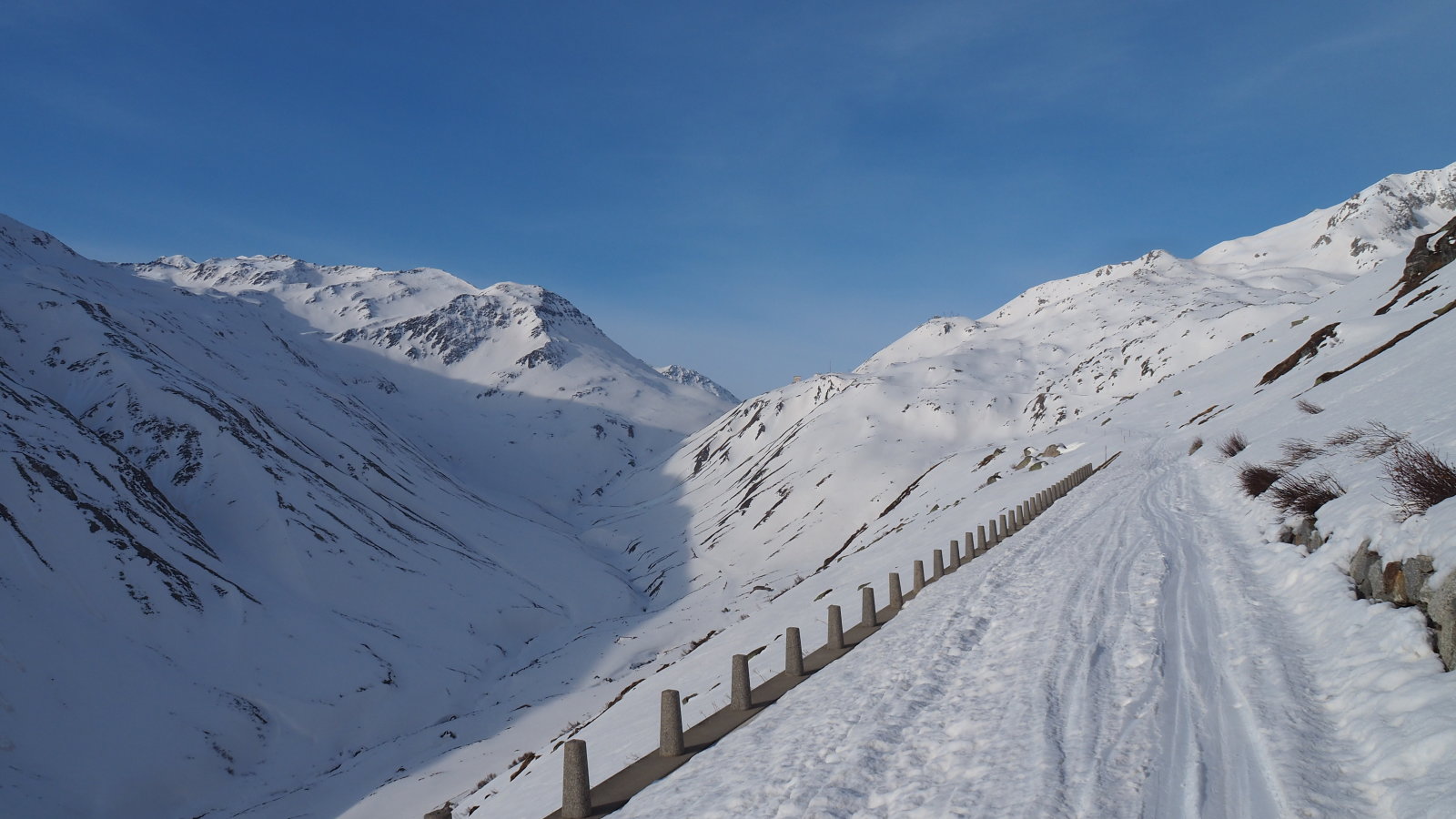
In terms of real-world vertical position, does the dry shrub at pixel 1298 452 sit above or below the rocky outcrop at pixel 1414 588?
above

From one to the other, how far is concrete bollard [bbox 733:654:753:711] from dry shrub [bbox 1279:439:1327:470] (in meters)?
12.2

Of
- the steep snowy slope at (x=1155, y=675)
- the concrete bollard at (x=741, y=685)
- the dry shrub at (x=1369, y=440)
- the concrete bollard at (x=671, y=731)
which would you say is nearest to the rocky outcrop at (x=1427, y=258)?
the steep snowy slope at (x=1155, y=675)

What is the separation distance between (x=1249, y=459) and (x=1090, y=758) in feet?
57.7

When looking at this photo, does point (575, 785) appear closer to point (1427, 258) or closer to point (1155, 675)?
point (1155, 675)

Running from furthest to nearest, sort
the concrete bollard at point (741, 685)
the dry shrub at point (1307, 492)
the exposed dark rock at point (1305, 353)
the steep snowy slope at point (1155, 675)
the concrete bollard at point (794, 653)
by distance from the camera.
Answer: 1. the exposed dark rock at point (1305, 353)
2. the dry shrub at point (1307, 492)
3. the concrete bollard at point (794, 653)
4. the concrete bollard at point (741, 685)
5. the steep snowy slope at point (1155, 675)

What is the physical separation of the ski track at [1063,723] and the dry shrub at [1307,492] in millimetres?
Result: 1329

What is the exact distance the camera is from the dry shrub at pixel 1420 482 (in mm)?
7281

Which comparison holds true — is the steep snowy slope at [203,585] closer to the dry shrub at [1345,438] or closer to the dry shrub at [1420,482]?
the dry shrub at [1345,438]

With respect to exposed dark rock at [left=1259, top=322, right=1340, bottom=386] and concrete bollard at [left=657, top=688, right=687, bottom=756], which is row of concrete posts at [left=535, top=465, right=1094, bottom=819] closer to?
concrete bollard at [left=657, top=688, right=687, bottom=756]

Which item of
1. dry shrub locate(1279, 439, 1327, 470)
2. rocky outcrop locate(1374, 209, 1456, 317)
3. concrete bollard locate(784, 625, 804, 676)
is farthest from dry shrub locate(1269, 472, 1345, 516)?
rocky outcrop locate(1374, 209, 1456, 317)

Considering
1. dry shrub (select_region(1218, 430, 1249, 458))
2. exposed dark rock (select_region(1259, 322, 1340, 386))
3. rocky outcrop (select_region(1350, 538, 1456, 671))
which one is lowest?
rocky outcrop (select_region(1350, 538, 1456, 671))

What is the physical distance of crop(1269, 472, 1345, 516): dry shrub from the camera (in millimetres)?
10898

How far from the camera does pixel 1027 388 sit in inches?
7298

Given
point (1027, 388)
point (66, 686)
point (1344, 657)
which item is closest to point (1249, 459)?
point (1344, 657)
